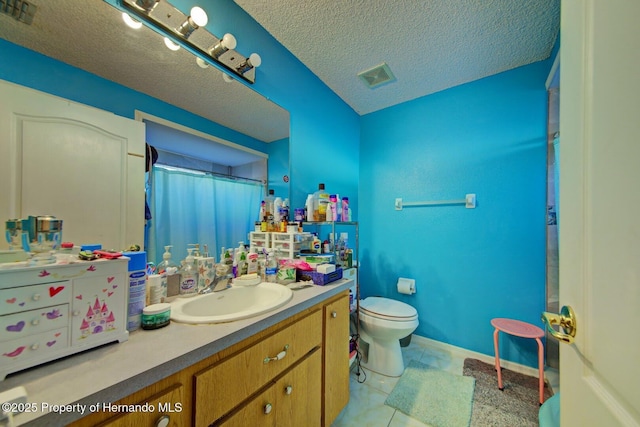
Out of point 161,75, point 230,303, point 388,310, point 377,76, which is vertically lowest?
point 388,310

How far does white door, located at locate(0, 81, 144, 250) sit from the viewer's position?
65 cm

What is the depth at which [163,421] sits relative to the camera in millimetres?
503

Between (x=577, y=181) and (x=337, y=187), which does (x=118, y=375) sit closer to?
(x=577, y=181)

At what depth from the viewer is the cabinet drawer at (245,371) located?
0.59m

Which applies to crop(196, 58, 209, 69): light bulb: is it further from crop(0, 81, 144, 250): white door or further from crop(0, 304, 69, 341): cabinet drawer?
crop(0, 304, 69, 341): cabinet drawer

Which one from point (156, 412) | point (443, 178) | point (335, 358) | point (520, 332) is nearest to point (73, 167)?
point (156, 412)

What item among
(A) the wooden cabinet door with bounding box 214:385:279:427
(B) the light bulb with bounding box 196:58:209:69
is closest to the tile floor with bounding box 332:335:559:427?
(A) the wooden cabinet door with bounding box 214:385:279:427

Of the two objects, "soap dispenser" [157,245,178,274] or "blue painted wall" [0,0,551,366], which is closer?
"soap dispenser" [157,245,178,274]

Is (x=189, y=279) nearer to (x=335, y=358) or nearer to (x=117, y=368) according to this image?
(x=117, y=368)

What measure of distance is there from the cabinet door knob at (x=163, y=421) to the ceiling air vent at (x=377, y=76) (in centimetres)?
216

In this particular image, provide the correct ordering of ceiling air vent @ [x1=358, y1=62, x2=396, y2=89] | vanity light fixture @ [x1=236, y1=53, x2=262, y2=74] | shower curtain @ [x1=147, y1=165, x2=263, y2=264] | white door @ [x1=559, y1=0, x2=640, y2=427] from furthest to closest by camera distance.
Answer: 1. ceiling air vent @ [x1=358, y1=62, x2=396, y2=89]
2. vanity light fixture @ [x1=236, y1=53, x2=262, y2=74]
3. shower curtain @ [x1=147, y1=165, x2=263, y2=264]
4. white door @ [x1=559, y1=0, x2=640, y2=427]

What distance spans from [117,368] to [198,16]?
4.59 feet

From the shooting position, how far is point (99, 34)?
2.73 ft

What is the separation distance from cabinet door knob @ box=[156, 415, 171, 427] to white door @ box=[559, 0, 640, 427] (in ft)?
2.79
